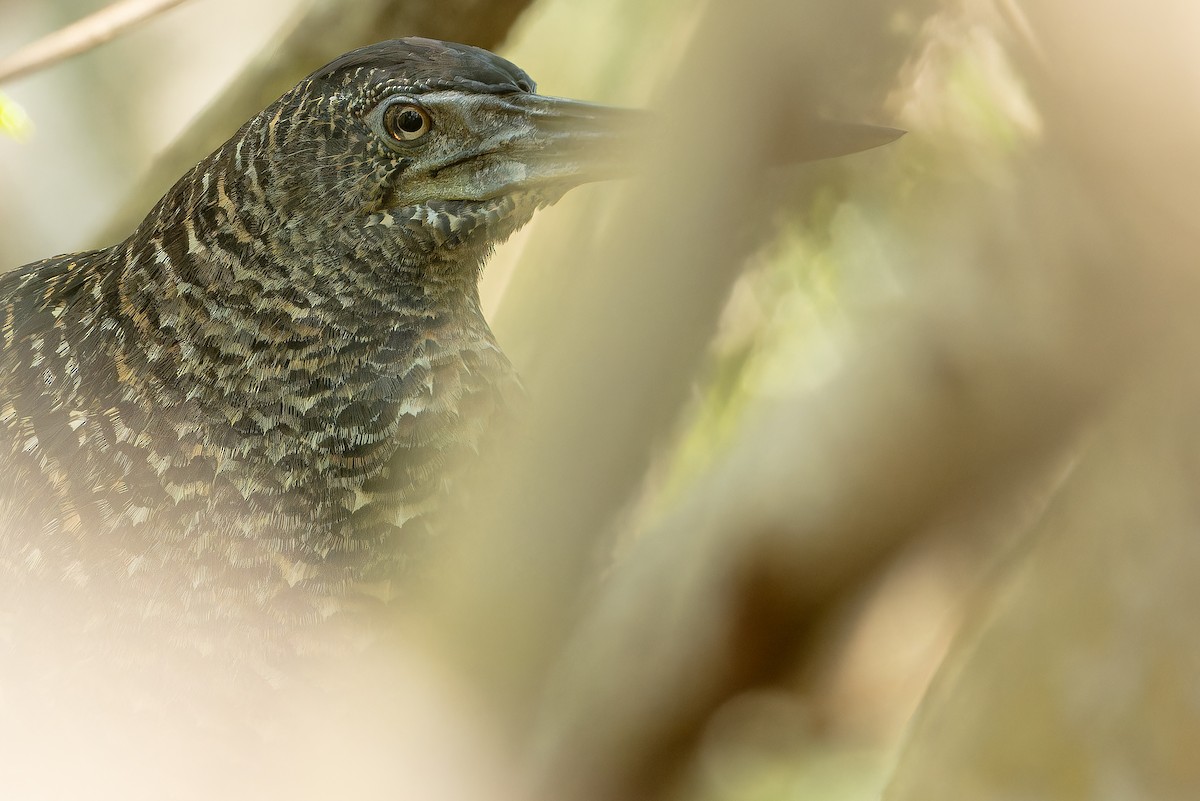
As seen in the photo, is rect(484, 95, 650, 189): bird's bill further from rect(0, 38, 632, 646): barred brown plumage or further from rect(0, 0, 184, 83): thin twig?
rect(0, 0, 184, 83): thin twig

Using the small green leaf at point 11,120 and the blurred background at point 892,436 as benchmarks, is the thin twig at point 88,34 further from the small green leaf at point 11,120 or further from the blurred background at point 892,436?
the blurred background at point 892,436

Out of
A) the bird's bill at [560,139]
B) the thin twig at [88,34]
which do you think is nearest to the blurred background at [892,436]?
the bird's bill at [560,139]

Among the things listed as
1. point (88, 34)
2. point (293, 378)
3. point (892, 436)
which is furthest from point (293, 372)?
point (892, 436)

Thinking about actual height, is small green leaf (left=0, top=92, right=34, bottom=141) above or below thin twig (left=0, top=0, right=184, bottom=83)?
below

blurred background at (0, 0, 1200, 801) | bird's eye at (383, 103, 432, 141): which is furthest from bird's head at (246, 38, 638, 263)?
blurred background at (0, 0, 1200, 801)

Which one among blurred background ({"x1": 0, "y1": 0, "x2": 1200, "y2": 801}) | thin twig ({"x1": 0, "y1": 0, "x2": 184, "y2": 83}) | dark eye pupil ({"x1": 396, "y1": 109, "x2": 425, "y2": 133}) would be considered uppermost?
thin twig ({"x1": 0, "y1": 0, "x2": 184, "y2": 83})

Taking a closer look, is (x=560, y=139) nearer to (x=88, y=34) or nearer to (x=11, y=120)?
(x=11, y=120)

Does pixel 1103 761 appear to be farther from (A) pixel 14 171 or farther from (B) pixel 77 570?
(A) pixel 14 171

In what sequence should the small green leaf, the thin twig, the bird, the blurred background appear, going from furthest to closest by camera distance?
the thin twig → the bird → the small green leaf → the blurred background
